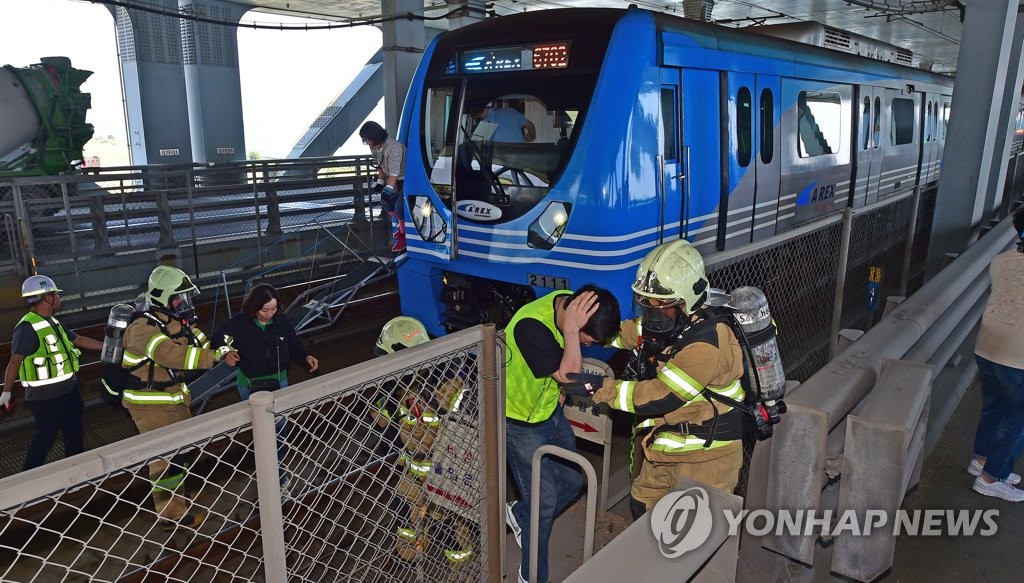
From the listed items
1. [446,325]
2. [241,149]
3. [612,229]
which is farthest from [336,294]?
[241,149]

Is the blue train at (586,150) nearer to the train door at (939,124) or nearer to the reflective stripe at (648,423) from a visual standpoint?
the reflective stripe at (648,423)

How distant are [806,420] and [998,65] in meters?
6.17

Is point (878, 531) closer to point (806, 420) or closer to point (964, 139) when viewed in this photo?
point (806, 420)

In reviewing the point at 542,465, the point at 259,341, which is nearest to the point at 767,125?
the point at 542,465

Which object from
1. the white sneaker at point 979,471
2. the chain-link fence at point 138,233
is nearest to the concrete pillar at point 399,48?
the chain-link fence at point 138,233

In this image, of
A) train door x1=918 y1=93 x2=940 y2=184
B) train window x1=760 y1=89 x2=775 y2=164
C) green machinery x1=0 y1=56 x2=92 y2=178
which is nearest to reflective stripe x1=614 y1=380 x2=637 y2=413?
train window x1=760 y1=89 x2=775 y2=164

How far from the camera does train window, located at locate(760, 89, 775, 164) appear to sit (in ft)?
24.1

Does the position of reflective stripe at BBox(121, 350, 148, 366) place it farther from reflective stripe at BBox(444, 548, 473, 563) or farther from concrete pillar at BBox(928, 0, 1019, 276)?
concrete pillar at BBox(928, 0, 1019, 276)

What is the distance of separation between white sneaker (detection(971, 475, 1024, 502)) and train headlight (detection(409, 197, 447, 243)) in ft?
15.4

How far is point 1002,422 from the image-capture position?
4.63 metres

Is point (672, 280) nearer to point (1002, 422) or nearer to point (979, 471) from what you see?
point (1002, 422)

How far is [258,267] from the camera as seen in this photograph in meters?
11.7

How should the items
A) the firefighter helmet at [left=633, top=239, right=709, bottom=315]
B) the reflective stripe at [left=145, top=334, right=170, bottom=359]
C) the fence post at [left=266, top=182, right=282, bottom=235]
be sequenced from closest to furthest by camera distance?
the firefighter helmet at [left=633, top=239, right=709, bottom=315] < the reflective stripe at [left=145, top=334, right=170, bottom=359] < the fence post at [left=266, top=182, right=282, bottom=235]

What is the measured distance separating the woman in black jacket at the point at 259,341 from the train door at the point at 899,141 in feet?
30.0
